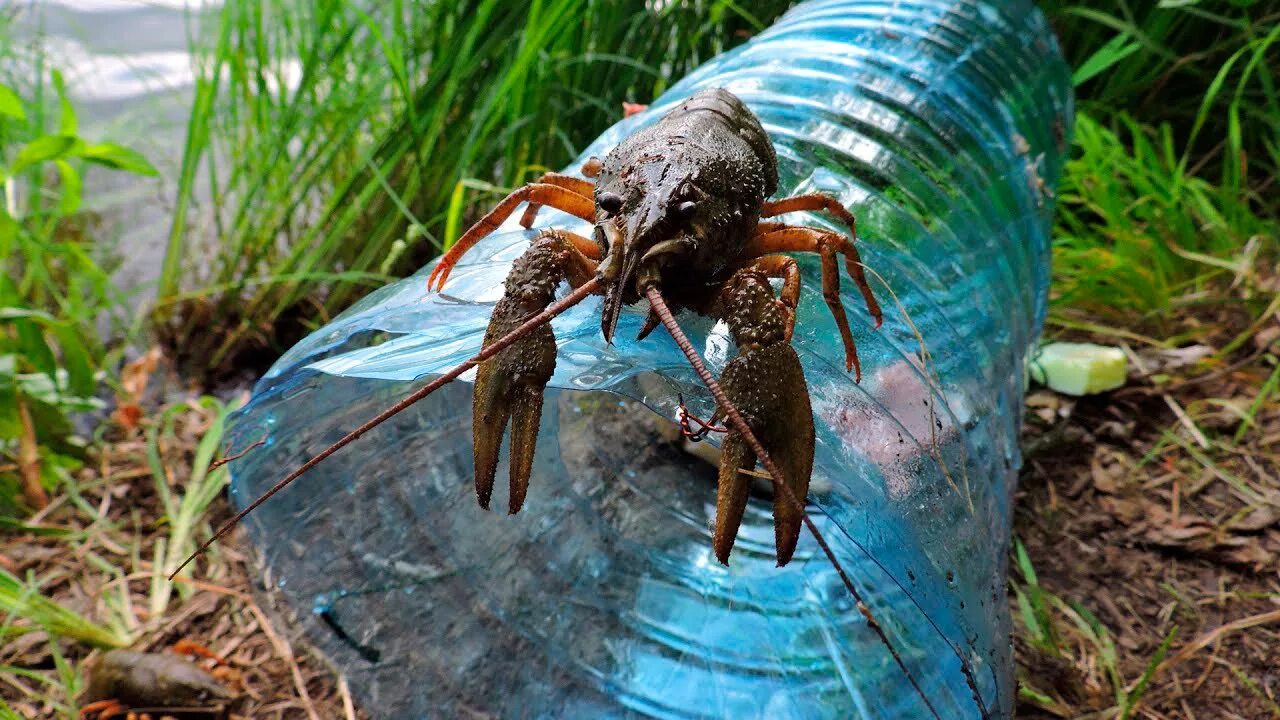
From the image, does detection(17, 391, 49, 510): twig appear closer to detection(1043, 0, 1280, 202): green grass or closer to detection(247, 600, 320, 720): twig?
detection(247, 600, 320, 720): twig

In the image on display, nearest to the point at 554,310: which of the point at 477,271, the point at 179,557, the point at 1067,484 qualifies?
the point at 477,271

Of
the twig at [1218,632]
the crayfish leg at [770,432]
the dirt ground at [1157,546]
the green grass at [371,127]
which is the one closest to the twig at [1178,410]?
the dirt ground at [1157,546]

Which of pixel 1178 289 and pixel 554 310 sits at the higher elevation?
pixel 554 310

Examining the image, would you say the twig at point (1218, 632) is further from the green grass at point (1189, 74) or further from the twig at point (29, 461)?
the twig at point (29, 461)

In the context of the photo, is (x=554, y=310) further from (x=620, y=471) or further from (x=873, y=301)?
(x=620, y=471)

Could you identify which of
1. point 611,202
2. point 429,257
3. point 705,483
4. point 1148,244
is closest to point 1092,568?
point 705,483

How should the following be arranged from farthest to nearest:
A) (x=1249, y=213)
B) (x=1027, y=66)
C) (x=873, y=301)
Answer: (x=1249, y=213), (x=1027, y=66), (x=873, y=301)

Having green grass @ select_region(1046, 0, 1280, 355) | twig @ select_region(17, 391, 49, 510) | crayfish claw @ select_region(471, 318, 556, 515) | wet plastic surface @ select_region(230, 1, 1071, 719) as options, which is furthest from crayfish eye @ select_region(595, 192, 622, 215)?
green grass @ select_region(1046, 0, 1280, 355)
